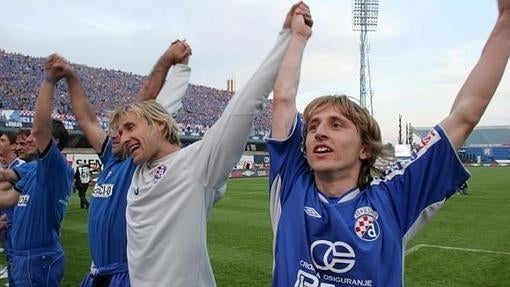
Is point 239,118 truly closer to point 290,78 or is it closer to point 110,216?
point 290,78

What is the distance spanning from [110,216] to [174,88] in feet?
3.02

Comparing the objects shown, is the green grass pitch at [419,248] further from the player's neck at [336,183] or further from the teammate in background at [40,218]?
the player's neck at [336,183]

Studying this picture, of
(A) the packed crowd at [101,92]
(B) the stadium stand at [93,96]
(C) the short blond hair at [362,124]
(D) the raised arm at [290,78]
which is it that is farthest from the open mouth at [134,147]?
(A) the packed crowd at [101,92]

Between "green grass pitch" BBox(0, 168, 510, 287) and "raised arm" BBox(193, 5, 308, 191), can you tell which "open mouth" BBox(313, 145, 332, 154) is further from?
"green grass pitch" BBox(0, 168, 510, 287)

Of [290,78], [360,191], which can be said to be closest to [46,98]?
[290,78]

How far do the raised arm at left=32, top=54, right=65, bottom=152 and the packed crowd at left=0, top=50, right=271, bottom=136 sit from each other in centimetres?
2651

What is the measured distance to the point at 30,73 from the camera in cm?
3938

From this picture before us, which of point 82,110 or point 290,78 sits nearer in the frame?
point 290,78

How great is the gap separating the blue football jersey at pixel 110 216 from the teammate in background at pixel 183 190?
1.48 ft

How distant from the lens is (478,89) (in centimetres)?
195

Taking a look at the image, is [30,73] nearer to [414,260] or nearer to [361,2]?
[361,2]

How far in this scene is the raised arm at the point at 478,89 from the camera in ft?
6.38

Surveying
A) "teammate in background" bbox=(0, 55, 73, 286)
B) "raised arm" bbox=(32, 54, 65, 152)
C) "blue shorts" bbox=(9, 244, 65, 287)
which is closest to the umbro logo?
"raised arm" bbox=(32, 54, 65, 152)

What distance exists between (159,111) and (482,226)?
39.4 feet
